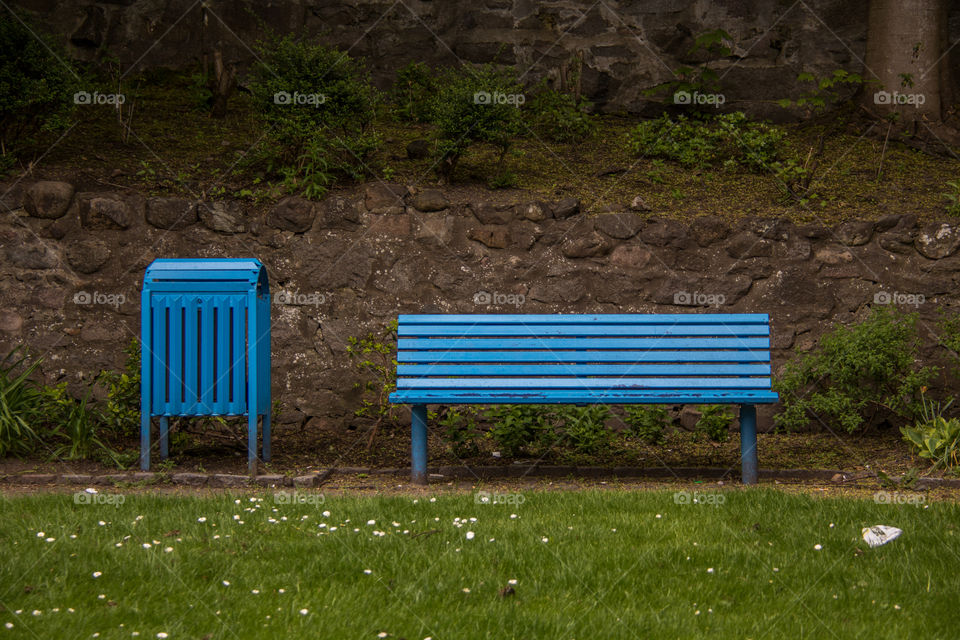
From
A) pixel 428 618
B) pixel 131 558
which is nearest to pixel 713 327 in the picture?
pixel 428 618

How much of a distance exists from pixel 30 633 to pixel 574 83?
734 cm

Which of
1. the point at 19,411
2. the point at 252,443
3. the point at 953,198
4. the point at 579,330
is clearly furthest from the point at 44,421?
the point at 953,198

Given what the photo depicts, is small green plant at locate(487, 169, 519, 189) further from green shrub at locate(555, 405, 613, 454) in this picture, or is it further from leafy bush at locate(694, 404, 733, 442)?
leafy bush at locate(694, 404, 733, 442)

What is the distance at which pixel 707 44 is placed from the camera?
9227mm

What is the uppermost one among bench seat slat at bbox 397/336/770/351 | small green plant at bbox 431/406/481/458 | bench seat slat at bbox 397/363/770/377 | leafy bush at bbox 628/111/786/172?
leafy bush at bbox 628/111/786/172

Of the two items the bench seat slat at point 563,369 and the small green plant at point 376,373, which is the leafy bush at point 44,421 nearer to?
the small green plant at point 376,373

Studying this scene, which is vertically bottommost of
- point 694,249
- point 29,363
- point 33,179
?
point 29,363

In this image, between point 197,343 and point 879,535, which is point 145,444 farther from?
point 879,535

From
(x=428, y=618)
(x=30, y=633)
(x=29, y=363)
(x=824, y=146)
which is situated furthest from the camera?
(x=824, y=146)

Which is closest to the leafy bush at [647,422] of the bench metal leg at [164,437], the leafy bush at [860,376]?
the leafy bush at [860,376]

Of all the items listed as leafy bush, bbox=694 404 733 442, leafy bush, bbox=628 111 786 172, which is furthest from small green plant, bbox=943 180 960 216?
leafy bush, bbox=694 404 733 442

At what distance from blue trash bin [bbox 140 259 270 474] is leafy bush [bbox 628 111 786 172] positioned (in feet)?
13.2

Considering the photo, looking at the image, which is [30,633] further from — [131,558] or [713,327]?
[713,327]

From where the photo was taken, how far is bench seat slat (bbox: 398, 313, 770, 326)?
18.4 ft
